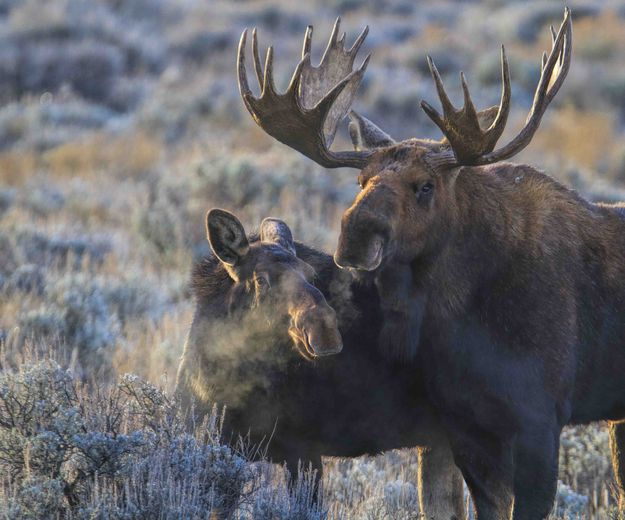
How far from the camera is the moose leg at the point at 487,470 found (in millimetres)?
5312

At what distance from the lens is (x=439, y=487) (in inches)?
238

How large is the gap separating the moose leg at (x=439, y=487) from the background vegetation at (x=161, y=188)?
0.15 m

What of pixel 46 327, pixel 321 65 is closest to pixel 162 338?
pixel 46 327

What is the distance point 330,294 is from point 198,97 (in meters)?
15.1

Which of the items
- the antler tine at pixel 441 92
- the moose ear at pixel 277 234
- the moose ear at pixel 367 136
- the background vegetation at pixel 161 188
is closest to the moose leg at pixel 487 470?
the background vegetation at pixel 161 188

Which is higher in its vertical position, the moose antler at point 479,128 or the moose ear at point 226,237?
the moose antler at point 479,128

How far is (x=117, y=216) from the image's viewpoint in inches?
530

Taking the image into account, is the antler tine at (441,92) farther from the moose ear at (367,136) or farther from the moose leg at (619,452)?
the moose leg at (619,452)

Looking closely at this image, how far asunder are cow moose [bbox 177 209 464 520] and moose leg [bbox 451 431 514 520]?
1.07ft

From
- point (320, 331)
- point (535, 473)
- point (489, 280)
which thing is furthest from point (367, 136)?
point (535, 473)

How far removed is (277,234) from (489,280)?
105 centimetres

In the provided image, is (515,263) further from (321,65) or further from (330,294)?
(321,65)

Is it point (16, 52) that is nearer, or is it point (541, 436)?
point (541, 436)

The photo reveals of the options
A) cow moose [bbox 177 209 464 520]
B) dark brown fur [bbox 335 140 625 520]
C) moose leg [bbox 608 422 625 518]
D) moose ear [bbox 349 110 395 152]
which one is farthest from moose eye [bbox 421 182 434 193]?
moose leg [bbox 608 422 625 518]
